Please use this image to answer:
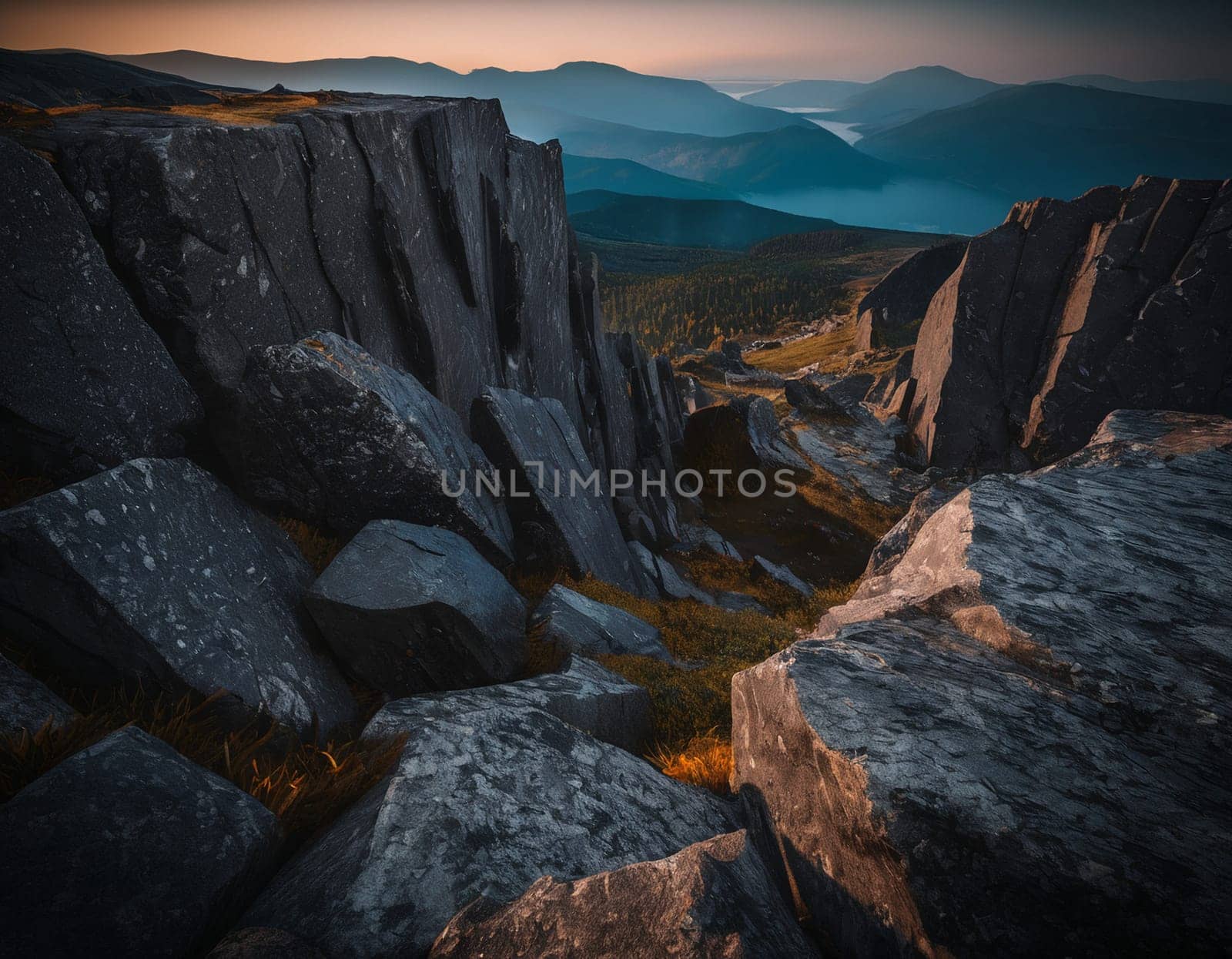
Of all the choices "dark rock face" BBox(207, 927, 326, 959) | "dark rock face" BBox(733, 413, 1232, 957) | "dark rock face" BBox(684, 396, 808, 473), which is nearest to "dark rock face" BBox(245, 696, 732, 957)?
"dark rock face" BBox(207, 927, 326, 959)

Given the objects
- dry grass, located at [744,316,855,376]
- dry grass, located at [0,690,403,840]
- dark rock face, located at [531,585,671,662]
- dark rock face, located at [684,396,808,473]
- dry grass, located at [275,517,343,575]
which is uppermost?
dry grass, located at [0,690,403,840]

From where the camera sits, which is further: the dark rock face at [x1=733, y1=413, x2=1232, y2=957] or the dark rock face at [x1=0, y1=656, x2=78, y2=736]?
the dark rock face at [x1=0, y1=656, x2=78, y2=736]

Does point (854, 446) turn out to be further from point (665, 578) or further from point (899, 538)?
point (665, 578)

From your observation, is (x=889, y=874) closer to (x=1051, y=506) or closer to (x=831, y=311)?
(x=1051, y=506)

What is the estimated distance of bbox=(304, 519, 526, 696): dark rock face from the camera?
8336mm

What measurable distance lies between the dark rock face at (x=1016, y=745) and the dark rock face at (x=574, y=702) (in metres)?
2.21

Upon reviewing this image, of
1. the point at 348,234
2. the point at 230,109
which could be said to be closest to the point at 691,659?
the point at 348,234

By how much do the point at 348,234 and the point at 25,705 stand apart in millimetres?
12662

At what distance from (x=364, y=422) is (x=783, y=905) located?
31.9 feet

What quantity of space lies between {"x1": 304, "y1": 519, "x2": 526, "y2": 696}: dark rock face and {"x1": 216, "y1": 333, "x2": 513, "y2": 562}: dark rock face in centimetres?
154

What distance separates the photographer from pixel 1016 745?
216 inches

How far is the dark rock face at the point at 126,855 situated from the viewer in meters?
3.82

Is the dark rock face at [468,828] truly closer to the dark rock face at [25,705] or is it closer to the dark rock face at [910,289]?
the dark rock face at [25,705]

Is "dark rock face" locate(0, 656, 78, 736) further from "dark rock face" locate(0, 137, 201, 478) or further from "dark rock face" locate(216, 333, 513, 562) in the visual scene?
"dark rock face" locate(216, 333, 513, 562)
